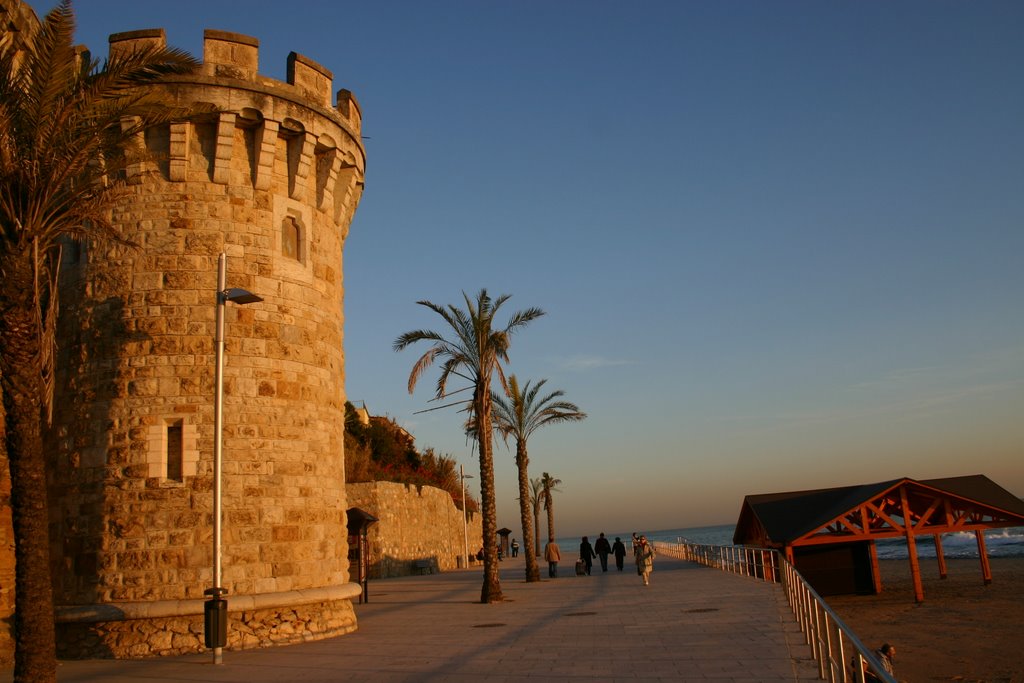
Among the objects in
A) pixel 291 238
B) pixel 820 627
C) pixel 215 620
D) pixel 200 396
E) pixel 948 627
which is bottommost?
pixel 948 627

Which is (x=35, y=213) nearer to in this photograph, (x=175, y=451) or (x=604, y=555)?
(x=175, y=451)

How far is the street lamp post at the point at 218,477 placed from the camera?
1059 centimetres

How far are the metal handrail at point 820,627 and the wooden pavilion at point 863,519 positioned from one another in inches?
49.6

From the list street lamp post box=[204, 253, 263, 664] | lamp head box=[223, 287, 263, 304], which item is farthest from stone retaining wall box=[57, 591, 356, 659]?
lamp head box=[223, 287, 263, 304]

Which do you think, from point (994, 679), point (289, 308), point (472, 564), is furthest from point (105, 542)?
point (472, 564)

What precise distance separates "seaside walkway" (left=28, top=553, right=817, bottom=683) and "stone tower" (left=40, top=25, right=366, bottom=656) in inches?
30.2

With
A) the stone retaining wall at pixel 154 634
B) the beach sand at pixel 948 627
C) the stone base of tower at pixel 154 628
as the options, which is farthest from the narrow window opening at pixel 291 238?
the beach sand at pixel 948 627

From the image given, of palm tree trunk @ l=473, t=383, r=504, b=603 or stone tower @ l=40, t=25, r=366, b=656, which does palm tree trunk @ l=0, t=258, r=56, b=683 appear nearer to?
stone tower @ l=40, t=25, r=366, b=656

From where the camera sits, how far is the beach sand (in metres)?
15.2

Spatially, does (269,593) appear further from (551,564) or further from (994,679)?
(551,564)

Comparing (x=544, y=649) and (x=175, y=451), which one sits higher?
(x=175, y=451)

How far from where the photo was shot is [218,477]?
37.4ft

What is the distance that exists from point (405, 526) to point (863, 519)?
18704mm

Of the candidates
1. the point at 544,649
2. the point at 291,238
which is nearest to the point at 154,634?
the point at 544,649
